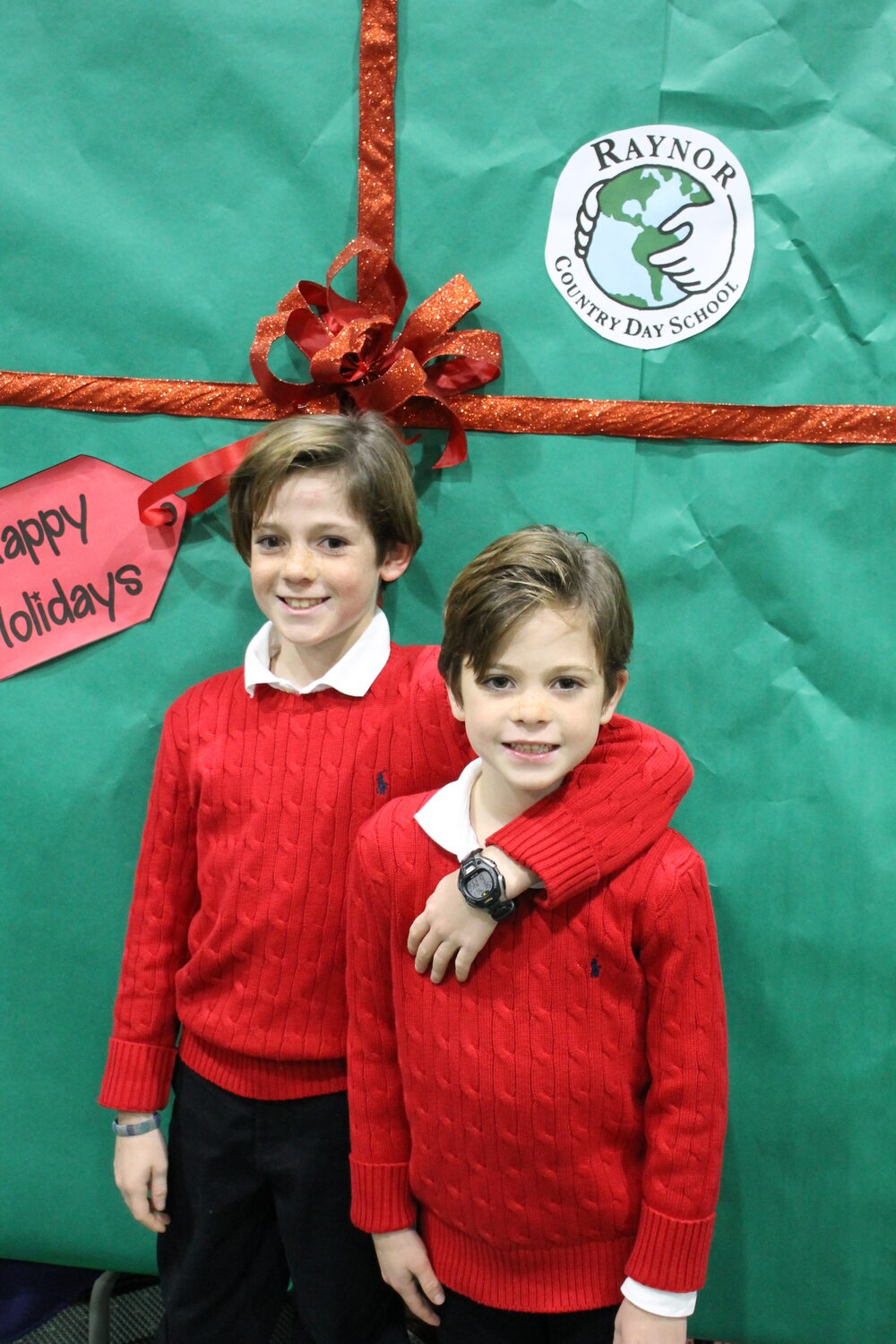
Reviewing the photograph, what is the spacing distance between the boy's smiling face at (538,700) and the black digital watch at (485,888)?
0.25ft

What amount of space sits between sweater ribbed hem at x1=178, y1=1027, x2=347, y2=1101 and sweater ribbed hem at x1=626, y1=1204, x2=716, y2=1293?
0.35 metres

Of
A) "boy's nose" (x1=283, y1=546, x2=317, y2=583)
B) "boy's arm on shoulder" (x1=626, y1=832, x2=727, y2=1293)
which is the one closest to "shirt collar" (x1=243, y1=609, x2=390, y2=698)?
"boy's nose" (x1=283, y1=546, x2=317, y2=583)

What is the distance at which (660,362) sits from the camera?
4.02 ft

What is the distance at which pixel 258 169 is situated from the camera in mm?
1254

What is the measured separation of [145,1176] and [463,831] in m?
0.58

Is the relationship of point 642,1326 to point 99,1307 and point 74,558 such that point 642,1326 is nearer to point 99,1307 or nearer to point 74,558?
point 99,1307

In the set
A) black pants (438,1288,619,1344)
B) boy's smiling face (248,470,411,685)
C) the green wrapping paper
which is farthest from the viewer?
the green wrapping paper

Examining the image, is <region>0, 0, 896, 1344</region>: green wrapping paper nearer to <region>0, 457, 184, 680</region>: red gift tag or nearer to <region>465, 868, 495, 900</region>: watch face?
<region>0, 457, 184, 680</region>: red gift tag

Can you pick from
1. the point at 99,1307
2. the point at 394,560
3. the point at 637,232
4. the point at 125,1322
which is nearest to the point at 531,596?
the point at 394,560

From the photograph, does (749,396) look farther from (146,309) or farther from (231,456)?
(146,309)

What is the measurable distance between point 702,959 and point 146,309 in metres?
0.97

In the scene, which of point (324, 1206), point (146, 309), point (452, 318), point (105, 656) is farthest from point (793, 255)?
point (324, 1206)

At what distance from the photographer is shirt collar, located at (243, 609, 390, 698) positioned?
44.4 inches

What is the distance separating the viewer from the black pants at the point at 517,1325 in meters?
0.98
